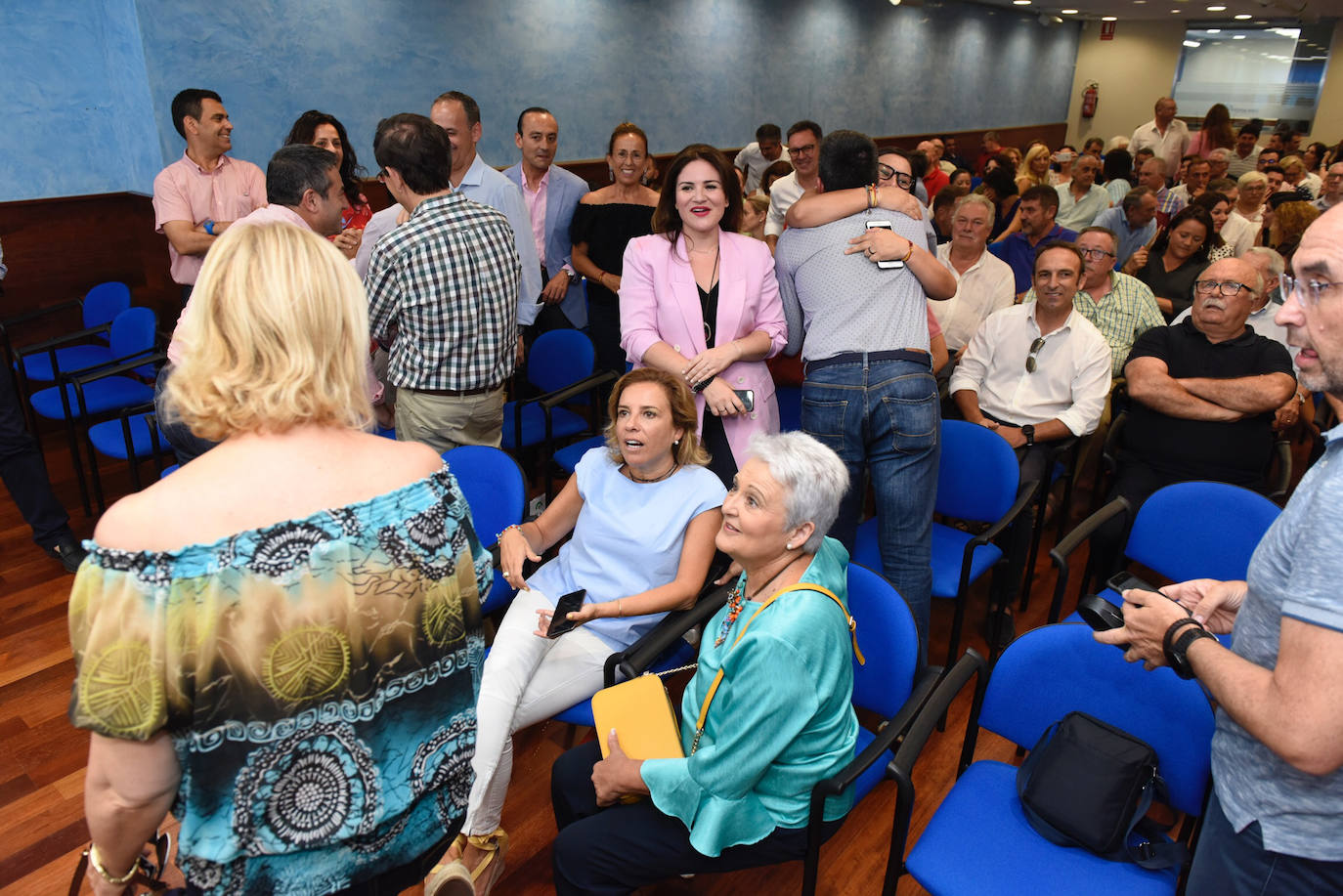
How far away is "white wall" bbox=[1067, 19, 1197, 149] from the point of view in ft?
56.5

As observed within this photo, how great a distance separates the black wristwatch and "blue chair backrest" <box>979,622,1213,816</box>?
0.43 metres

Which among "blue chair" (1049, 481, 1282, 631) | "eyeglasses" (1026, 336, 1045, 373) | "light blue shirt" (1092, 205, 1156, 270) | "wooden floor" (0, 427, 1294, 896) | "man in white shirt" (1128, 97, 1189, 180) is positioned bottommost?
"wooden floor" (0, 427, 1294, 896)

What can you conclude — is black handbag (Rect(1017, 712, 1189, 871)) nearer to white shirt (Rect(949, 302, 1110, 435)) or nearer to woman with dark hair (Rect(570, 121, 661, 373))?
white shirt (Rect(949, 302, 1110, 435))

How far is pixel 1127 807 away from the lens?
1.63 m

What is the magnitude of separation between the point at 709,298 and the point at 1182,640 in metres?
1.75

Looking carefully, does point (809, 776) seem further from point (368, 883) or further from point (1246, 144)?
point (1246, 144)

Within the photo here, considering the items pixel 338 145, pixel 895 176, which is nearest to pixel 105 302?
pixel 338 145

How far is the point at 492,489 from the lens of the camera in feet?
8.73

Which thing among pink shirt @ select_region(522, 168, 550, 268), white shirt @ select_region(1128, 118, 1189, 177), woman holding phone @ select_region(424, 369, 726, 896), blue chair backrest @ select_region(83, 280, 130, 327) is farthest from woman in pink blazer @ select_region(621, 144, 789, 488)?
white shirt @ select_region(1128, 118, 1189, 177)

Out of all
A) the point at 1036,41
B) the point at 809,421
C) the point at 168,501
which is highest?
the point at 1036,41

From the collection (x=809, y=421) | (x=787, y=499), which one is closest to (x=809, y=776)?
(x=787, y=499)

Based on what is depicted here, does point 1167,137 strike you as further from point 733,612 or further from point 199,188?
point 733,612

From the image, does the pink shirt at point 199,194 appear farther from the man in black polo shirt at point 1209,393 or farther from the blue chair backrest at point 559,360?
the man in black polo shirt at point 1209,393

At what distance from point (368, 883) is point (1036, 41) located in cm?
1919
